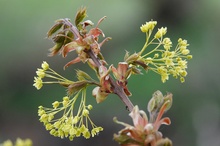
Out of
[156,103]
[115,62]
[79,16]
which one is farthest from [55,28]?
[115,62]

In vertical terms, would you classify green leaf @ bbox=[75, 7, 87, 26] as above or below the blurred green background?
below

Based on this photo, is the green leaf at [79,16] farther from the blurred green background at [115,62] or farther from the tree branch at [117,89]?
the blurred green background at [115,62]

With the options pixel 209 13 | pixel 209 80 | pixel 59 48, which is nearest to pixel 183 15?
pixel 209 13

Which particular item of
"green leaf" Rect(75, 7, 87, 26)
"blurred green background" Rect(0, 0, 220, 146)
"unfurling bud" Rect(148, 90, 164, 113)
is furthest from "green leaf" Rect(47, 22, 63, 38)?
"blurred green background" Rect(0, 0, 220, 146)

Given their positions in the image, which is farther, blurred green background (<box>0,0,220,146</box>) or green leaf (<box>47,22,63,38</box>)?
blurred green background (<box>0,0,220,146</box>)

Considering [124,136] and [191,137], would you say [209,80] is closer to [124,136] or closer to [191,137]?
[191,137]

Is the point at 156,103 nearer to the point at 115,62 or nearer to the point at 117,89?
the point at 117,89

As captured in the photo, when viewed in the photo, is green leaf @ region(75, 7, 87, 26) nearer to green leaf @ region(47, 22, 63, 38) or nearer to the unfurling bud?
green leaf @ region(47, 22, 63, 38)

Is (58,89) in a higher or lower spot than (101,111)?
higher
